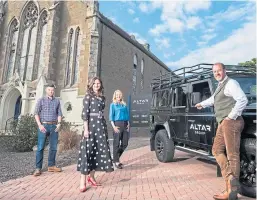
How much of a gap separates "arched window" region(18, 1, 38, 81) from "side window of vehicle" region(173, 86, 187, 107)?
16.7 metres

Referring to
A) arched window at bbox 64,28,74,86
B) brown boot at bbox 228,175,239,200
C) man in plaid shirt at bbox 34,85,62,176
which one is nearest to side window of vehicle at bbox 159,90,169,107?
man in plaid shirt at bbox 34,85,62,176

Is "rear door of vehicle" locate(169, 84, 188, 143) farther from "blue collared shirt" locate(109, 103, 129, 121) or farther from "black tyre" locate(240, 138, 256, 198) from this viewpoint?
"black tyre" locate(240, 138, 256, 198)

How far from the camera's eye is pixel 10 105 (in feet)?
70.3

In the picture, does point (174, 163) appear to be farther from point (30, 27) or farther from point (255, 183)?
point (30, 27)

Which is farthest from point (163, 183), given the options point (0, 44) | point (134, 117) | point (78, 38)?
point (0, 44)

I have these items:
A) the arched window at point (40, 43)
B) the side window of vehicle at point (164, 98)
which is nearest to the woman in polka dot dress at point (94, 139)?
the side window of vehicle at point (164, 98)

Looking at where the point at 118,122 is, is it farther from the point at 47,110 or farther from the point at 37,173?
the point at 37,173

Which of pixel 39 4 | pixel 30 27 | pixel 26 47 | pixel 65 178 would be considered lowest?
pixel 65 178

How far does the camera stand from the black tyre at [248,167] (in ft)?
13.7

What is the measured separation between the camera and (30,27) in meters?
22.3

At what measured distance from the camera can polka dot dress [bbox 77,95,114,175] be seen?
16.0ft

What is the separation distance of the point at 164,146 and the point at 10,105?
58.1ft

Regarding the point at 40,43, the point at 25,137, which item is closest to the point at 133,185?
the point at 25,137

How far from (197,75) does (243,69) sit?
1.04m
